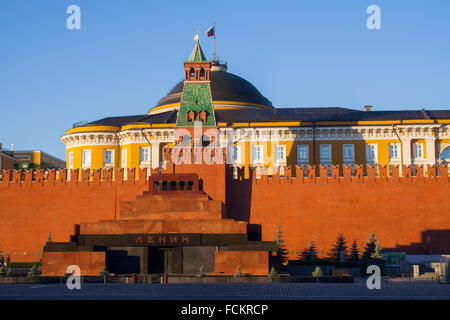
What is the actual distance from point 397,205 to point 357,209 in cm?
224

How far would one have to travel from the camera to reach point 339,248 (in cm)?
3656

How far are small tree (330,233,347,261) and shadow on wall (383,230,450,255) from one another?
2473 mm

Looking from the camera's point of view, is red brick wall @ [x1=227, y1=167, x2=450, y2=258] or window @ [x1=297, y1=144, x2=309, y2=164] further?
window @ [x1=297, y1=144, x2=309, y2=164]

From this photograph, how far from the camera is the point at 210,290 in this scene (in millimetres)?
22922

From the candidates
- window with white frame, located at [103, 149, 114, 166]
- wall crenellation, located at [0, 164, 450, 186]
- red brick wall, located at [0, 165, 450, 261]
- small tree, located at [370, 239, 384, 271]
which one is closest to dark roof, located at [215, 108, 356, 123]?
window with white frame, located at [103, 149, 114, 166]

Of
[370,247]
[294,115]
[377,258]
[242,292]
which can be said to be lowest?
[242,292]

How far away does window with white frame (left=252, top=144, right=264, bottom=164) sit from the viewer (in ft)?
161

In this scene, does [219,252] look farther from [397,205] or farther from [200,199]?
[397,205]

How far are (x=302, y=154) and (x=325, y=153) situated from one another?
165 cm

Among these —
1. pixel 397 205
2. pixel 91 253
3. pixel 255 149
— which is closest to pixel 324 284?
pixel 91 253

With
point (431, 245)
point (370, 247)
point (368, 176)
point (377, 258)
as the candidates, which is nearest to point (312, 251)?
point (370, 247)

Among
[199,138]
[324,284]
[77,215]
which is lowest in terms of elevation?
[324,284]

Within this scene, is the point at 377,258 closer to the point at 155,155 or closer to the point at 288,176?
the point at 288,176

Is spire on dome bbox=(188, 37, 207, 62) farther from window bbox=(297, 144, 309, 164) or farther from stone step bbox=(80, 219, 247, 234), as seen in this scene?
stone step bbox=(80, 219, 247, 234)
